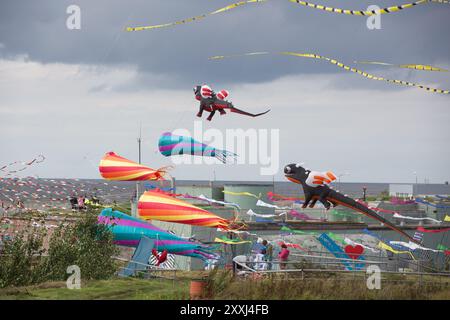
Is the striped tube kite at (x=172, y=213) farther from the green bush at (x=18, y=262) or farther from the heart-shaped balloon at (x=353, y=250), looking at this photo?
the heart-shaped balloon at (x=353, y=250)

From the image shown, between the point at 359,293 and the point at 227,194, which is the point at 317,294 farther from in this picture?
the point at 227,194

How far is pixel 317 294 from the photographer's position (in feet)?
46.2

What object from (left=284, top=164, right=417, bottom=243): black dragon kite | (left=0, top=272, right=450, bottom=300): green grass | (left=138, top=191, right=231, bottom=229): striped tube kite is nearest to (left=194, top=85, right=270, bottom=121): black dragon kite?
(left=284, top=164, right=417, bottom=243): black dragon kite

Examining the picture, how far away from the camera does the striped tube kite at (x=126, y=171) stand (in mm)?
17812

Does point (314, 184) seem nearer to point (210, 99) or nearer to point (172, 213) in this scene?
point (210, 99)

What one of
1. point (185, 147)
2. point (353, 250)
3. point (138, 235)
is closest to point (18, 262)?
point (138, 235)

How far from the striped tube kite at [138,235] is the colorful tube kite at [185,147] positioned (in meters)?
4.65

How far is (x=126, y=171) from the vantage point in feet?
58.4

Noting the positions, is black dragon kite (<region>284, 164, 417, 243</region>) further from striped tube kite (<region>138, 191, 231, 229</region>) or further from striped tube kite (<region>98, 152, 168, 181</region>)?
striped tube kite (<region>98, 152, 168, 181</region>)

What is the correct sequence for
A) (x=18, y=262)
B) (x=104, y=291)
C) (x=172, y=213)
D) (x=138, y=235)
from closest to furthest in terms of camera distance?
(x=104, y=291) → (x=18, y=262) → (x=172, y=213) → (x=138, y=235)

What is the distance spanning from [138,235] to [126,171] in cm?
388

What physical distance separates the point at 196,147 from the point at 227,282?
3943 mm

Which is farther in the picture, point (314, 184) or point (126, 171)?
point (126, 171)
